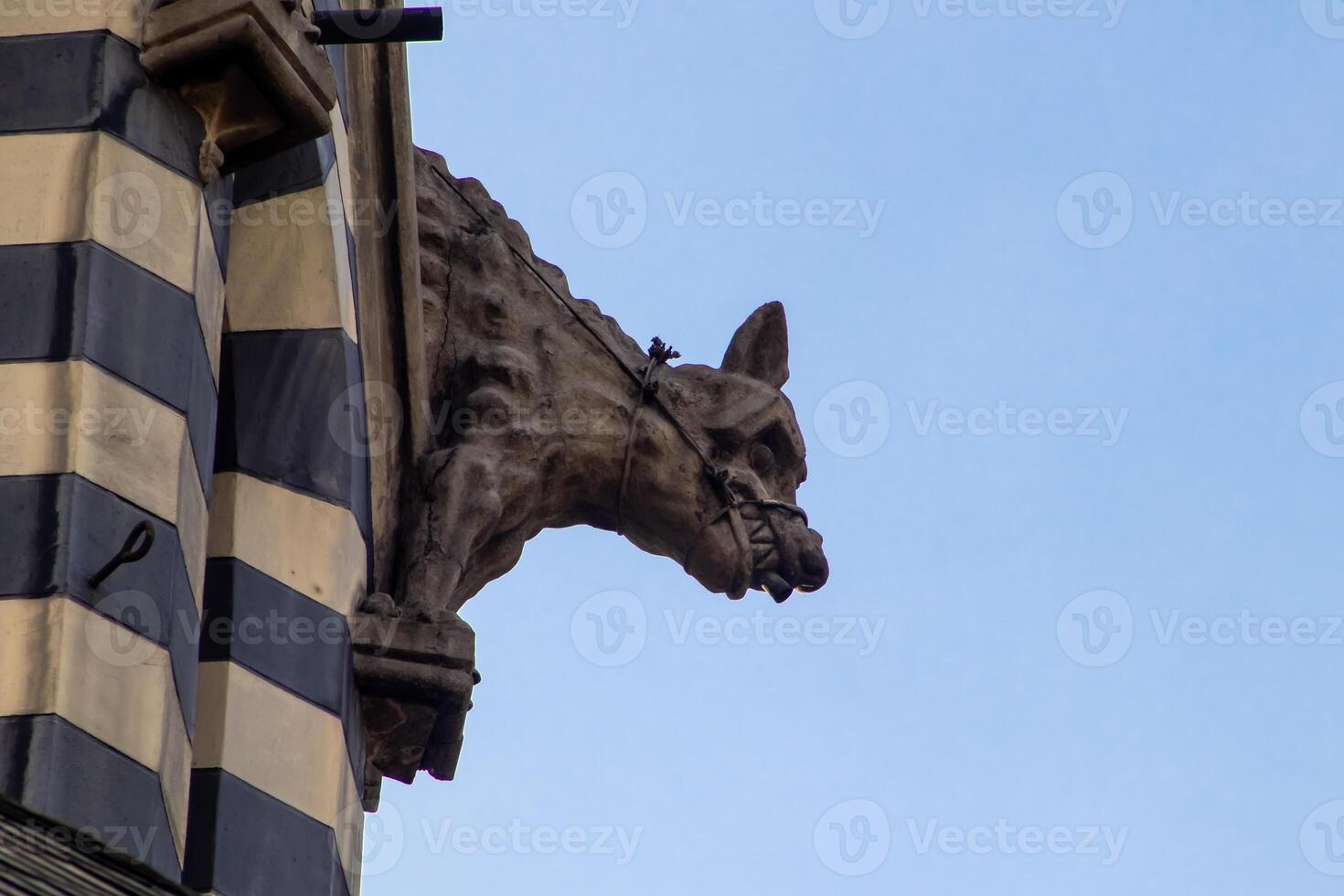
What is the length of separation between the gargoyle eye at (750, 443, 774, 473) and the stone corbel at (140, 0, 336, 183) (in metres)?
2.21

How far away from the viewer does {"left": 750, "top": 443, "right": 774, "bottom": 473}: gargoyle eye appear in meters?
8.41

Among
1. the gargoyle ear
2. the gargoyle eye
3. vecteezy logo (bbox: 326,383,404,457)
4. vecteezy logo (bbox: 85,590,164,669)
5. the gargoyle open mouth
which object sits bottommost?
vecteezy logo (bbox: 85,590,164,669)

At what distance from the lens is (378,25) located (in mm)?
6852

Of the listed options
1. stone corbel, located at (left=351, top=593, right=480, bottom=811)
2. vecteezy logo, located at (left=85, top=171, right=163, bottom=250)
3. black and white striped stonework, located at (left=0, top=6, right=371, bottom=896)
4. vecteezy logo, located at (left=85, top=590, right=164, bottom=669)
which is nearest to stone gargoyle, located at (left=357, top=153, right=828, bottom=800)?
stone corbel, located at (left=351, top=593, right=480, bottom=811)

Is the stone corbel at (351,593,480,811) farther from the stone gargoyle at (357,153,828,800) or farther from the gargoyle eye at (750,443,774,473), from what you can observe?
the gargoyle eye at (750,443,774,473)

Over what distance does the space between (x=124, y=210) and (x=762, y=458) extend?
109 inches

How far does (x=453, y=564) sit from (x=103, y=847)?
9.18 ft

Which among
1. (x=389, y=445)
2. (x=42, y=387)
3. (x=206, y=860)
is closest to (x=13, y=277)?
(x=42, y=387)

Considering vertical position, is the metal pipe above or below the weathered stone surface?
above

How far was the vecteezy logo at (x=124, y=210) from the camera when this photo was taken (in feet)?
19.6

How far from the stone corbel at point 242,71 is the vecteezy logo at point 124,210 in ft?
0.67

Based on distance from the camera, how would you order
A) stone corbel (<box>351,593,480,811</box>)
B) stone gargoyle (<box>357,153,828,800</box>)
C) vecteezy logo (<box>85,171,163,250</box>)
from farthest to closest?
1. stone gargoyle (<box>357,153,828,800</box>)
2. stone corbel (<box>351,593,480,811</box>)
3. vecteezy logo (<box>85,171,163,250</box>)

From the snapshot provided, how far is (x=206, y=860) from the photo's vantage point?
21.3 ft

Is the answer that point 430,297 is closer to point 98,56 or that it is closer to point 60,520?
point 98,56
